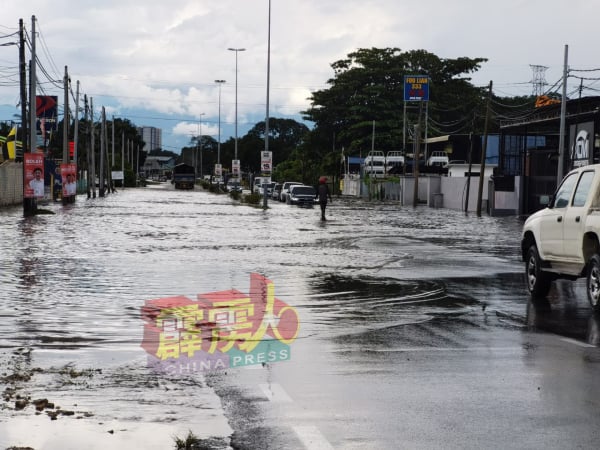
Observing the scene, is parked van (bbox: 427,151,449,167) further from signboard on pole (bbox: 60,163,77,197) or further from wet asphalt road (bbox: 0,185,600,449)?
wet asphalt road (bbox: 0,185,600,449)

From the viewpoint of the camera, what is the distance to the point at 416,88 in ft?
289

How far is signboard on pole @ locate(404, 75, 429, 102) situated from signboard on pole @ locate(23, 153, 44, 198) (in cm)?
4791

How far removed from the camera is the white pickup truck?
13.3m

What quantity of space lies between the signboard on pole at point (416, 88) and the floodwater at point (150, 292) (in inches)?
2056

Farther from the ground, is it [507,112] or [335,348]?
[507,112]

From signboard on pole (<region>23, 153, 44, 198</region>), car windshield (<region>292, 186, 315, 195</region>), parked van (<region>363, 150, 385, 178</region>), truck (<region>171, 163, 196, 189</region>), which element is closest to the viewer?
signboard on pole (<region>23, 153, 44, 198</region>)

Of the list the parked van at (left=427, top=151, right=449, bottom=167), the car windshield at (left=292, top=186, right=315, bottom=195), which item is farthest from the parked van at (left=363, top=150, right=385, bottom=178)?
the car windshield at (left=292, top=186, right=315, bottom=195)

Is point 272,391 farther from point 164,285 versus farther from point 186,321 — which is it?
point 164,285

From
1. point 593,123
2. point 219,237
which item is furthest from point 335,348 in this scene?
point 593,123

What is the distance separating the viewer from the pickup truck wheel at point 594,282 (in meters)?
13.0

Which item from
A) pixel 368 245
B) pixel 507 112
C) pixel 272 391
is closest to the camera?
pixel 272 391

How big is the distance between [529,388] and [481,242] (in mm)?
22220

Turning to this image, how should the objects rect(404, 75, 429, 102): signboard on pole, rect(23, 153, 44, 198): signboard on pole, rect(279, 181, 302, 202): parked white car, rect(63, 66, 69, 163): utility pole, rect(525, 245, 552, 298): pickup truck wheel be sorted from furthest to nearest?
rect(404, 75, 429, 102): signboard on pole
rect(279, 181, 302, 202): parked white car
rect(63, 66, 69, 163): utility pole
rect(23, 153, 44, 198): signboard on pole
rect(525, 245, 552, 298): pickup truck wheel

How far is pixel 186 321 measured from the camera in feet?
39.2
